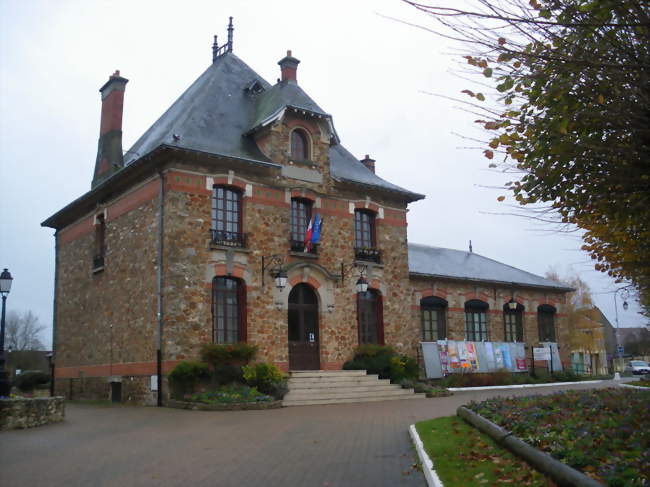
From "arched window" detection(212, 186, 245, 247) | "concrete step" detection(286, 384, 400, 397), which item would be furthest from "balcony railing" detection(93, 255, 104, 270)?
"concrete step" detection(286, 384, 400, 397)

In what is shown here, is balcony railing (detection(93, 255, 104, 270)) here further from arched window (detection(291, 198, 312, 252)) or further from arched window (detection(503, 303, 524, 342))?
arched window (detection(503, 303, 524, 342))

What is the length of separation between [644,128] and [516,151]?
1.88 m

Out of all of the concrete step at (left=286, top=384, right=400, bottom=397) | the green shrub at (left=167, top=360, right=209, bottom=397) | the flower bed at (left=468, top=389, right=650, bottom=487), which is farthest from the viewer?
the concrete step at (left=286, top=384, right=400, bottom=397)

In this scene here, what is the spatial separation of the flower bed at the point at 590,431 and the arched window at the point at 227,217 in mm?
10180

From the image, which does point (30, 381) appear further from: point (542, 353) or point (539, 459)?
point (539, 459)

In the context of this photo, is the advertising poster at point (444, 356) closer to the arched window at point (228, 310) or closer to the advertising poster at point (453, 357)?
the advertising poster at point (453, 357)

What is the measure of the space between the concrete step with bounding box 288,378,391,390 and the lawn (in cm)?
858

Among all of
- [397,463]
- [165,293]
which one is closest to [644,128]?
[397,463]

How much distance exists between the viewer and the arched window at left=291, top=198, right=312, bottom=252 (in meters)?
21.6

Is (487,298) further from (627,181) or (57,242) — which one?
(627,181)

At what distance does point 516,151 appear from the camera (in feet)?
25.5

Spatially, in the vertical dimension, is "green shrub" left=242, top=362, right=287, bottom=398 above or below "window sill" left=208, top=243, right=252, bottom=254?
below

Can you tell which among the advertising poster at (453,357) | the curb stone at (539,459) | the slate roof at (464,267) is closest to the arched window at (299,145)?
the slate roof at (464,267)

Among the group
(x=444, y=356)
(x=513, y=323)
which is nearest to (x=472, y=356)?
(x=444, y=356)
